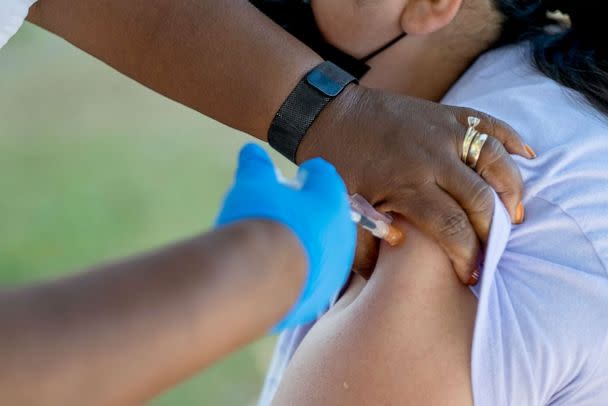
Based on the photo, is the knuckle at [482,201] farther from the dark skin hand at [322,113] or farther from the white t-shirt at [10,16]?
the white t-shirt at [10,16]

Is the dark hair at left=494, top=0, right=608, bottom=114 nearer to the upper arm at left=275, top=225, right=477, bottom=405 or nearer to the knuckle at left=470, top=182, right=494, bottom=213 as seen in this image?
the knuckle at left=470, top=182, right=494, bottom=213

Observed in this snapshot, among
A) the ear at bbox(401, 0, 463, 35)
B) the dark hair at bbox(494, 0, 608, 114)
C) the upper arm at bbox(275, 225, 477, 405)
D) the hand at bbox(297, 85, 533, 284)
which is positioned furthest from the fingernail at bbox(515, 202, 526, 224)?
the ear at bbox(401, 0, 463, 35)

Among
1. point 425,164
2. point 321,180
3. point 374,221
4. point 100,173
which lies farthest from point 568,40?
point 100,173

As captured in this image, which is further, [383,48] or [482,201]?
[383,48]

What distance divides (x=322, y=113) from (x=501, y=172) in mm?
264

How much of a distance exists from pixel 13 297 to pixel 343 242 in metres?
0.28

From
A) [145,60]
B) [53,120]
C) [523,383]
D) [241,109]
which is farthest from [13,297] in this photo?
[53,120]

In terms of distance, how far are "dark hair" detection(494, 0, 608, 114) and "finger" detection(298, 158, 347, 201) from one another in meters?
0.63

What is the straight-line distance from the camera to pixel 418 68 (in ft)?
4.47

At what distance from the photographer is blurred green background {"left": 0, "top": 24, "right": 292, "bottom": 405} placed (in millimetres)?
3064

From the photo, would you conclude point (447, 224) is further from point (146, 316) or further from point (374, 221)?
point (146, 316)

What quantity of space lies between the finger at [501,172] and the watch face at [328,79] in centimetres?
23

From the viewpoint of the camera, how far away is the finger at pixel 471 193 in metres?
1.01

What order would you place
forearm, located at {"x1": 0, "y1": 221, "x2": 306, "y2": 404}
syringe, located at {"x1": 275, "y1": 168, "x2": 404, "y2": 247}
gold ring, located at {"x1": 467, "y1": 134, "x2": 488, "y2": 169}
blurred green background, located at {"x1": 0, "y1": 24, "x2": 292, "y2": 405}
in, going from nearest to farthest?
forearm, located at {"x1": 0, "y1": 221, "x2": 306, "y2": 404}
syringe, located at {"x1": 275, "y1": 168, "x2": 404, "y2": 247}
gold ring, located at {"x1": 467, "y1": 134, "x2": 488, "y2": 169}
blurred green background, located at {"x1": 0, "y1": 24, "x2": 292, "y2": 405}
